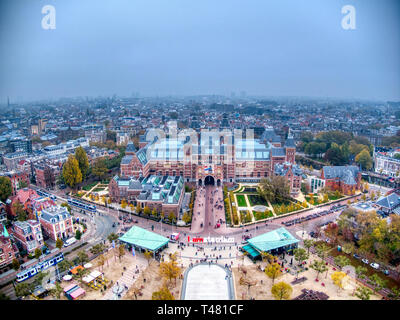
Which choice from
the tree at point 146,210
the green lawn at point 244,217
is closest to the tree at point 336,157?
the green lawn at point 244,217

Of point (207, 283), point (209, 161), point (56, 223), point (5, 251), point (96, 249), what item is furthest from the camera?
point (209, 161)

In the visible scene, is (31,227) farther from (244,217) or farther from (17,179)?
(244,217)

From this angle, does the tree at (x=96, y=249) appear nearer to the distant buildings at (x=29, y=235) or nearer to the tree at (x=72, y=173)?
the distant buildings at (x=29, y=235)

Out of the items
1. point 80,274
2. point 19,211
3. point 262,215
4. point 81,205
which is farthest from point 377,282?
point 19,211

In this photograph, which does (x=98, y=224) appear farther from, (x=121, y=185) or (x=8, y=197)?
(x=8, y=197)

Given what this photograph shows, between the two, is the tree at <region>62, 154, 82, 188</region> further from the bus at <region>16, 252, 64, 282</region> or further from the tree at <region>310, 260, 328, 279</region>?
the tree at <region>310, 260, 328, 279</region>
